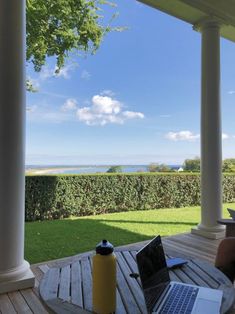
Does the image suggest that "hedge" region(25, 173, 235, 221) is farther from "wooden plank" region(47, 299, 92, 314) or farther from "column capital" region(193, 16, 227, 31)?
"wooden plank" region(47, 299, 92, 314)

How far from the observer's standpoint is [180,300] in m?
1.15

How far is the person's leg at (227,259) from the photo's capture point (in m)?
1.66

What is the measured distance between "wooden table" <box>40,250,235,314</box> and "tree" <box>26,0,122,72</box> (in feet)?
19.1

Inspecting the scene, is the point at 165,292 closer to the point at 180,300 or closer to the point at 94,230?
the point at 180,300

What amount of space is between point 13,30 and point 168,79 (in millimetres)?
20517

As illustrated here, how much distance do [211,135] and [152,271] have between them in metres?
3.56

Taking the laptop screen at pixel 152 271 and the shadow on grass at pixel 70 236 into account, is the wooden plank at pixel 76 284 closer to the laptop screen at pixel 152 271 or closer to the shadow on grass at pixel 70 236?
the laptop screen at pixel 152 271

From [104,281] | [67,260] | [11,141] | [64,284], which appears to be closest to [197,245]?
[67,260]

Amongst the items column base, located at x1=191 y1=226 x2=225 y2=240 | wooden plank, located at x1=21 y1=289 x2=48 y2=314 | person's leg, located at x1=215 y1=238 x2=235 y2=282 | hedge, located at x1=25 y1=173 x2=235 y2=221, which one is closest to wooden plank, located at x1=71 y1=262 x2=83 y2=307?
person's leg, located at x1=215 y1=238 x2=235 y2=282

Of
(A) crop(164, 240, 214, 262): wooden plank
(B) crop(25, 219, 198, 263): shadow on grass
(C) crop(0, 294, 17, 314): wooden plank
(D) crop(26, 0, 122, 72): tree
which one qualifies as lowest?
(C) crop(0, 294, 17, 314): wooden plank

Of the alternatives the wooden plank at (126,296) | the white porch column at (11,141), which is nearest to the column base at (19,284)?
the white porch column at (11,141)

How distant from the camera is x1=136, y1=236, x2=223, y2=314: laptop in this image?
1.08 m

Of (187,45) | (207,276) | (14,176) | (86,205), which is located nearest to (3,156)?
(14,176)

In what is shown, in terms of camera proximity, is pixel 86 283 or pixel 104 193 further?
pixel 104 193
